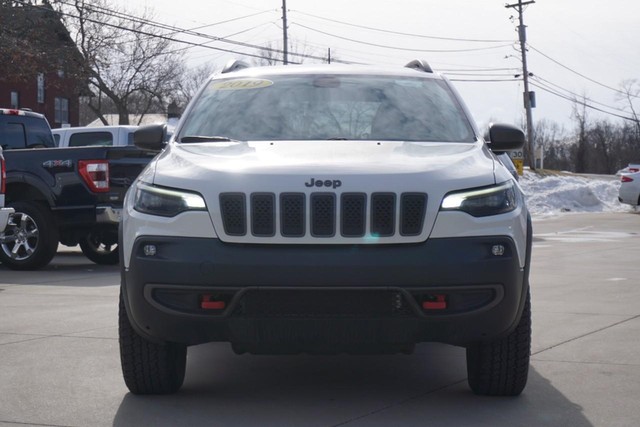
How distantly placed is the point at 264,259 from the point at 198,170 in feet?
2.03

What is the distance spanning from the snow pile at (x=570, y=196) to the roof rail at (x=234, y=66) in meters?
28.0

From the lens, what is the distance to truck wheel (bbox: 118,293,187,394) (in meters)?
5.17

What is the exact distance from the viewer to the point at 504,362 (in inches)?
204

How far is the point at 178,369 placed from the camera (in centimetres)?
540

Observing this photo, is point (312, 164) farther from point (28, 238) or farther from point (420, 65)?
point (28, 238)

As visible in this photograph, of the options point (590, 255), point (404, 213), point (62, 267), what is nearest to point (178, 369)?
point (404, 213)

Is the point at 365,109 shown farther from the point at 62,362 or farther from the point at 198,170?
the point at 62,362

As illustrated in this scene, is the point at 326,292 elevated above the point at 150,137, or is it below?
below

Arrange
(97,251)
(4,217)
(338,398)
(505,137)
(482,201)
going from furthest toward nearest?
(97,251) → (4,217) → (505,137) → (338,398) → (482,201)

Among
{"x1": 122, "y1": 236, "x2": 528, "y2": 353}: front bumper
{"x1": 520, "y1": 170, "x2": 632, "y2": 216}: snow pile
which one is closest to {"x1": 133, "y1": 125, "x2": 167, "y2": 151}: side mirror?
{"x1": 122, "y1": 236, "x2": 528, "y2": 353}: front bumper

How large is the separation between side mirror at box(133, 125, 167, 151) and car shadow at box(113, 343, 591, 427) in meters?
1.30

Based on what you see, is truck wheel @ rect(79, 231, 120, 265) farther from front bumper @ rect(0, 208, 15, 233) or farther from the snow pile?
the snow pile

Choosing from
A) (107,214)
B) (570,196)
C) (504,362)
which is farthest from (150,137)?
(570,196)

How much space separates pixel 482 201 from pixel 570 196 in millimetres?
34626
